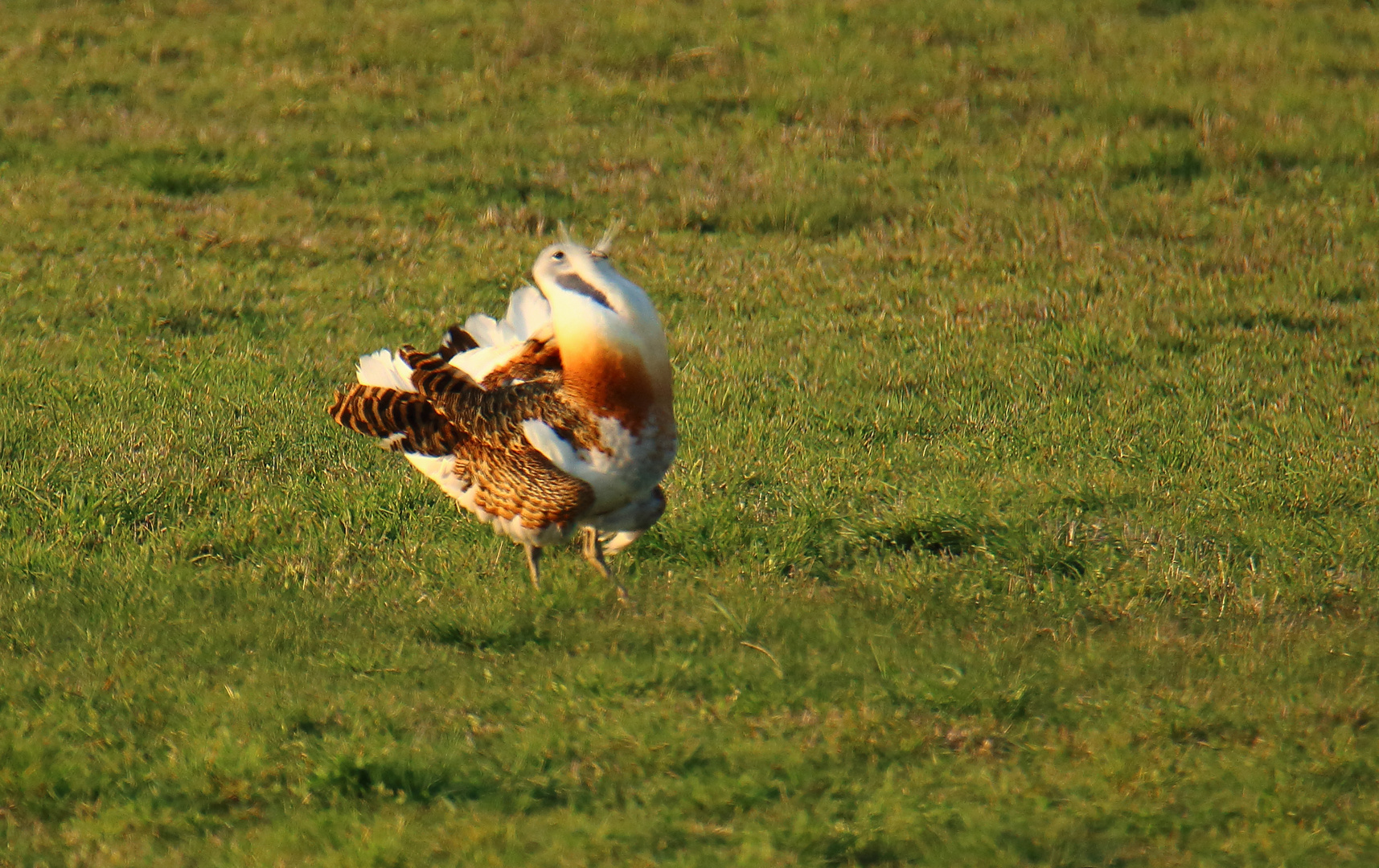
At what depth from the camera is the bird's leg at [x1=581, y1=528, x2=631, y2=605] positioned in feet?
18.1

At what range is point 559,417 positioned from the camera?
204 inches

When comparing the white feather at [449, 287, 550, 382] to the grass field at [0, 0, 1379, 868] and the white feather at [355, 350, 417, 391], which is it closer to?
the white feather at [355, 350, 417, 391]

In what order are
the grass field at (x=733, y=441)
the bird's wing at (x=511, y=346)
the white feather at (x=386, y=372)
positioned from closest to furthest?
the grass field at (x=733, y=441)
the bird's wing at (x=511, y=346)
the white feather at (x=386, y=372)

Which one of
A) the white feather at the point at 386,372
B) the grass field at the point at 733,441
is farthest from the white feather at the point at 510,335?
the grass field at the point at 733,441

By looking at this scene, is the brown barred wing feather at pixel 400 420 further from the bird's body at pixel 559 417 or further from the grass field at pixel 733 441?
the grass field at pixel 733 441

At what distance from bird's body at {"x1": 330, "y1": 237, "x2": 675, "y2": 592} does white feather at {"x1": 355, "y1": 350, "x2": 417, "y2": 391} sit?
11 mm

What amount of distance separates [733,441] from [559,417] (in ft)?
5.83

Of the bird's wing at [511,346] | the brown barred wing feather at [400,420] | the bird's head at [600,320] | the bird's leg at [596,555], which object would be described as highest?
the bird's head at [600,320]

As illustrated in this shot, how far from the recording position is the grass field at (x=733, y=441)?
13.9ft

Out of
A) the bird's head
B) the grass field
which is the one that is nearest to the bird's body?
the bird's head

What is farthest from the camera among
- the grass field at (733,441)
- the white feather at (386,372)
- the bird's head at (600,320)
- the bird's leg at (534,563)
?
the white feather at (386,372)

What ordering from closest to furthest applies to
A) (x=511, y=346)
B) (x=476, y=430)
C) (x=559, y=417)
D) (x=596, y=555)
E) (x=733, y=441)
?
(x=559, y=417)
(x=476, y=430)
(x=596, y=555)
(x=511, y=346)
(x=733, y=441)

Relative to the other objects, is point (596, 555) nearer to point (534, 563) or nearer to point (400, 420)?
point (534, 563)

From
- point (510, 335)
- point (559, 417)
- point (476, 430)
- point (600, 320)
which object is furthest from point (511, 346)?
point (600, 320)
